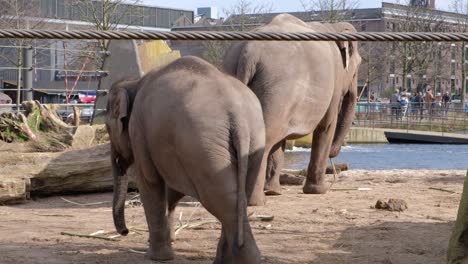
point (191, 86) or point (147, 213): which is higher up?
point (191, 86)

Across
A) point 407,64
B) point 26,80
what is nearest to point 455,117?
point 407,64

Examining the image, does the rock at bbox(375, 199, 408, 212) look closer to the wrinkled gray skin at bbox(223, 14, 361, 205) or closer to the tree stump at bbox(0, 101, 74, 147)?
the wrinkled gray skin at bbox(223, 14, 361, 205)

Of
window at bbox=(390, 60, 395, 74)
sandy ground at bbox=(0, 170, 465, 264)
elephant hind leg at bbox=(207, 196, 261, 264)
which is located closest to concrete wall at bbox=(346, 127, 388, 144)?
sandy ground at bbox=(0, 170, 465, 264)

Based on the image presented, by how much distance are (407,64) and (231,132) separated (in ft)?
166

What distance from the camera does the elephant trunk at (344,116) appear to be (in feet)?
41.3

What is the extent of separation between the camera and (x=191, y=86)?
6.34 metres

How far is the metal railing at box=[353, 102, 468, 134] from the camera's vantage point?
38.6 meters

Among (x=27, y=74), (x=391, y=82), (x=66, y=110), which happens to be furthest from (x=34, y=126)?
(x=391, y=82)

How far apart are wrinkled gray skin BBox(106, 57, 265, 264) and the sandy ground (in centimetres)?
72

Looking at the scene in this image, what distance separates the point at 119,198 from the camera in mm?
7305

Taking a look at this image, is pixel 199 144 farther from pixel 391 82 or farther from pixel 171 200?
pixel 391 82

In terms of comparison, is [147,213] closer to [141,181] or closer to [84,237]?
[141,181]

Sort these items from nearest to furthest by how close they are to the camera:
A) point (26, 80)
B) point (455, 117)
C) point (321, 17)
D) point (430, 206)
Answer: point (430, 206), point (26, 80), point (455, 117), point (321, 17)

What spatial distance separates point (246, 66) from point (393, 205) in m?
2.01
